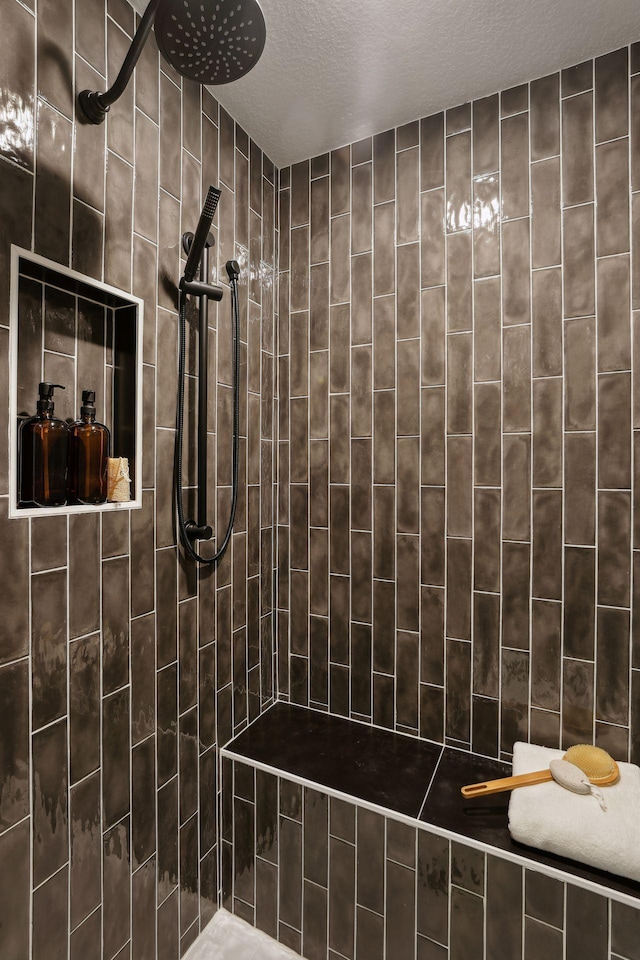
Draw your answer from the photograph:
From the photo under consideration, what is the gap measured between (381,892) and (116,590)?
992 millimetres

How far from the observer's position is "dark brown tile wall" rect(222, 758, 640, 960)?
39.9 inches

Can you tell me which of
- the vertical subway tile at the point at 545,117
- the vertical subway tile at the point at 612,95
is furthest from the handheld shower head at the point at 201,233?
the vertical subway tile at the point at 612,95

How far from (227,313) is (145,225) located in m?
0.36

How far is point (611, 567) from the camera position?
1.27 m

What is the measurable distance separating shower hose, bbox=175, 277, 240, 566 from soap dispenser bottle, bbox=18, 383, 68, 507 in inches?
12.5

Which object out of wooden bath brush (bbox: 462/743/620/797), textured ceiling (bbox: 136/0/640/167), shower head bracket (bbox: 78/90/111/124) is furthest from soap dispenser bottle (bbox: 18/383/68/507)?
wooden bath brush (bbox: 462/743/620/797)

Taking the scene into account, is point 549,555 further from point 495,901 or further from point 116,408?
point 116,408

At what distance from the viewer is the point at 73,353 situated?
1.05 m

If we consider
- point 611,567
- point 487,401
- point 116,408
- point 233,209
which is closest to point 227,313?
point 233,209

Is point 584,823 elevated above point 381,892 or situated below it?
above

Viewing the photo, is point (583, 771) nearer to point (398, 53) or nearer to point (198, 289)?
point (198, 289)

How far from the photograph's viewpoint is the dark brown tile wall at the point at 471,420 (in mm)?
1276

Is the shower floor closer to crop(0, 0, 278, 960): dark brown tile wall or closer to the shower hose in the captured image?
crop(0, 0, 278, 960): dark brown tile wall

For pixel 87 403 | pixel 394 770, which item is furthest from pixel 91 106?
pixel 394 770
